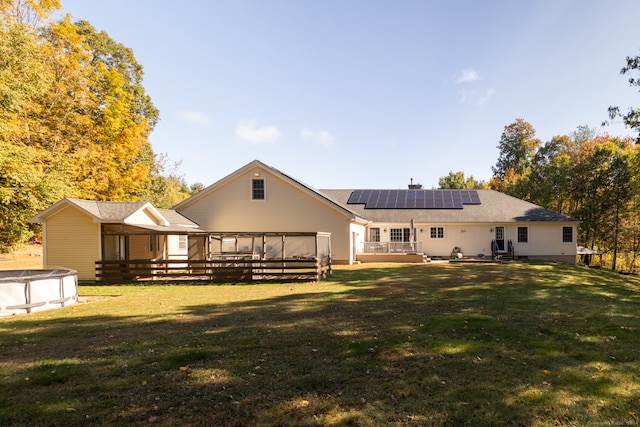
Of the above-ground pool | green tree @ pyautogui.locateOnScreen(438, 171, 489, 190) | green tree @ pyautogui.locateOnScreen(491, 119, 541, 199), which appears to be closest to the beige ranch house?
the above-ground pool

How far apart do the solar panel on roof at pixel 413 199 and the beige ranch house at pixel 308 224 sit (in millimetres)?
90

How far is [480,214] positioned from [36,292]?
29.0 metres

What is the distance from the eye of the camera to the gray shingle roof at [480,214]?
28.5 m

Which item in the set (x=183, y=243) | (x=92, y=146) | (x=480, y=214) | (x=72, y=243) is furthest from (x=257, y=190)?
(x=480, y=214)

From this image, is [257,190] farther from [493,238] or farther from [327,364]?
[327,364]

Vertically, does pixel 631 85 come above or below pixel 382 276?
above

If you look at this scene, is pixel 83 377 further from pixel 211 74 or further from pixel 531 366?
pixel 211 74

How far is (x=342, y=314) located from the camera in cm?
891

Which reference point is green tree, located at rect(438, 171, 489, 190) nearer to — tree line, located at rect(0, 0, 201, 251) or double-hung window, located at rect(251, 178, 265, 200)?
double-hung window, located at rect(251, 178, 265, 200)

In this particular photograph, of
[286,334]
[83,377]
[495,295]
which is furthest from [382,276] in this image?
[83,377]

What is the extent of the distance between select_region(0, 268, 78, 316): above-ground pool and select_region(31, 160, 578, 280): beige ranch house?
5.72 m

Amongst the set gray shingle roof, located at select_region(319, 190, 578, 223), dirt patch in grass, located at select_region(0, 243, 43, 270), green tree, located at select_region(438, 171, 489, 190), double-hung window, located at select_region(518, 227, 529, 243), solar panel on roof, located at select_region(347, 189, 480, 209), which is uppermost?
green tree, located at select_region(438, 171, 489, 190)

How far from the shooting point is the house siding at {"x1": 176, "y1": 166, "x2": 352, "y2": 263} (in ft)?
80.1

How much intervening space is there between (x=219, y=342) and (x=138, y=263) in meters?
12.5
